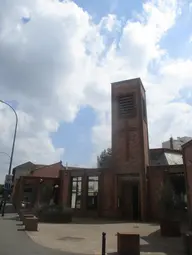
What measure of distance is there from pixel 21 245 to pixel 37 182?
91.0ft

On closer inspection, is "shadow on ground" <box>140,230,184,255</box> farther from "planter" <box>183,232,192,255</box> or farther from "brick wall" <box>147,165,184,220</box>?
"brick wall" <box>147,165,184,220</box>

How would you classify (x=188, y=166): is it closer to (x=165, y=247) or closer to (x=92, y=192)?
(x=165, y=247)

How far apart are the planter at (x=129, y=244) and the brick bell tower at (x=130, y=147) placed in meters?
18.4

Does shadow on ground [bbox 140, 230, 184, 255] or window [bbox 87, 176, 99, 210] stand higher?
window [bbox 87, 176, 99, 210]

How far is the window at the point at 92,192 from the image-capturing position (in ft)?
103

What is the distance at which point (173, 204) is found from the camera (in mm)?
18781

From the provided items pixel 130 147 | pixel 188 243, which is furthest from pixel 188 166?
pixel 130 147

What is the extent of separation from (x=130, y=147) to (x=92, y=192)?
649 cm

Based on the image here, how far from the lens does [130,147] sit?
30203mm

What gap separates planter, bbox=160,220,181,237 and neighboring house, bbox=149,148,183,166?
73.0 ft

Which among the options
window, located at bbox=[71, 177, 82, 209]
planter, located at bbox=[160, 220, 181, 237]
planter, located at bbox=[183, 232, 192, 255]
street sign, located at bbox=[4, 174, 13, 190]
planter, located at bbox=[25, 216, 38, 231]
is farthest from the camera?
window, located at bbox=[71, 177, 82, 209]

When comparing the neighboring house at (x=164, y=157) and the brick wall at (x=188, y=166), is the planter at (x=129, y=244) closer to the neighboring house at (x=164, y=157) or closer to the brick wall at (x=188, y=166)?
the brick wall at (x=188, y=166)

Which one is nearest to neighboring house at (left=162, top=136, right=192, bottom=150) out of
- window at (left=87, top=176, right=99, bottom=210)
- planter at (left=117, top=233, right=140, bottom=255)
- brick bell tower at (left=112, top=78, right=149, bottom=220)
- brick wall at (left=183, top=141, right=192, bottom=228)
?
brick bell tower at (left=112, top=78, right=149, bottom=220)

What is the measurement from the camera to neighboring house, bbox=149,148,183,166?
127ft
